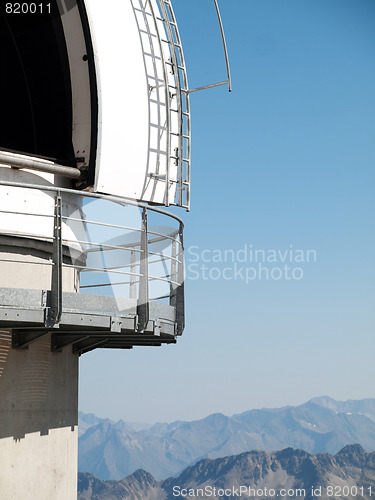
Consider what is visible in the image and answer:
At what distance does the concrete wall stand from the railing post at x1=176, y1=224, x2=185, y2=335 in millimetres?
1476

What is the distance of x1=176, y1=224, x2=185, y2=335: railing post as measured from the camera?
10000mm

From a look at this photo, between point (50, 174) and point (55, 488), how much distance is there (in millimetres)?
3988

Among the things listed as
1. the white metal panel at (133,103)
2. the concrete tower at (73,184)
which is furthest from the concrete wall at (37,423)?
the white metal panel at (133,103)

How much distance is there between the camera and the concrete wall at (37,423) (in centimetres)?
895

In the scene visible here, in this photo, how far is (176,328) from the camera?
9.92 meters

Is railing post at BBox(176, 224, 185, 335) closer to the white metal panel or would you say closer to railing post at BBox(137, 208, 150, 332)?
the white metal panel

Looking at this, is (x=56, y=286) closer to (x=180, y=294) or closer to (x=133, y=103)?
(x=180, y=294)

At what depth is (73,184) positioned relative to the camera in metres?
10.4

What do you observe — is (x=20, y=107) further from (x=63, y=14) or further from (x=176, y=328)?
(x=176, y=328)

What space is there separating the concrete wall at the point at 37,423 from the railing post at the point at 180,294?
1476 mm

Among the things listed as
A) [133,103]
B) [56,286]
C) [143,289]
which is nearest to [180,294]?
[143,289]

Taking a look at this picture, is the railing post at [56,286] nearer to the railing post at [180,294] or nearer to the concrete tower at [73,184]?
the concrete tower at [73,184]

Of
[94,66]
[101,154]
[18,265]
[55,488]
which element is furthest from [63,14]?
[55,488]

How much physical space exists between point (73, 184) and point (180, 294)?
2.09 m
